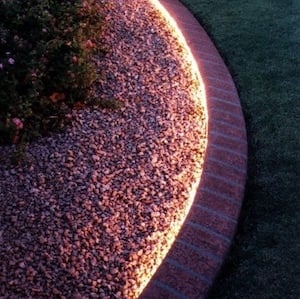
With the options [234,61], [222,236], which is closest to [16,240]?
[222,236]

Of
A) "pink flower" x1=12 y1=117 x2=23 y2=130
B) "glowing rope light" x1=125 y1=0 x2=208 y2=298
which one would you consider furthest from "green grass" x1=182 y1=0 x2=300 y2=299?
"pink flower" x1=12 y1=117 x2=23 y2=130

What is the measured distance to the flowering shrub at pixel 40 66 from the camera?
139 inches

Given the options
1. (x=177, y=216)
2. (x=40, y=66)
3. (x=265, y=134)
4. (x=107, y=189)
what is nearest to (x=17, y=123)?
(x=40, y=66)

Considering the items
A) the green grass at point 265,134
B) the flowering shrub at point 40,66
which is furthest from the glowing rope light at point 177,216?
the flowering shrub at point 40,66

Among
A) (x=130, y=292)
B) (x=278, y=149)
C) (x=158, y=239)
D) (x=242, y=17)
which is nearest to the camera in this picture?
(x=130, y=292)

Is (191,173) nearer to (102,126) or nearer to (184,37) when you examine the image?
(102,126)

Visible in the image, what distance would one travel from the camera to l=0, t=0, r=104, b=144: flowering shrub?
3.54m

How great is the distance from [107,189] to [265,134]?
1351 millimetres

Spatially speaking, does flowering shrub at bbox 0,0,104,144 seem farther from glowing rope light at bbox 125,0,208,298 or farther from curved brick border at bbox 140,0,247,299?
curved brick border at bbox 140,0,247,299

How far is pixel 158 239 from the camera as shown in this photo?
3.13m

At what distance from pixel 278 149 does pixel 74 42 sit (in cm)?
168

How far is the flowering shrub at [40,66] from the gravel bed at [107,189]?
0.13 m

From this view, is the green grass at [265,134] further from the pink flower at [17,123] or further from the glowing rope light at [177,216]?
the pink flower at [17,123]

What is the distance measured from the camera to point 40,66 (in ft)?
12.0
